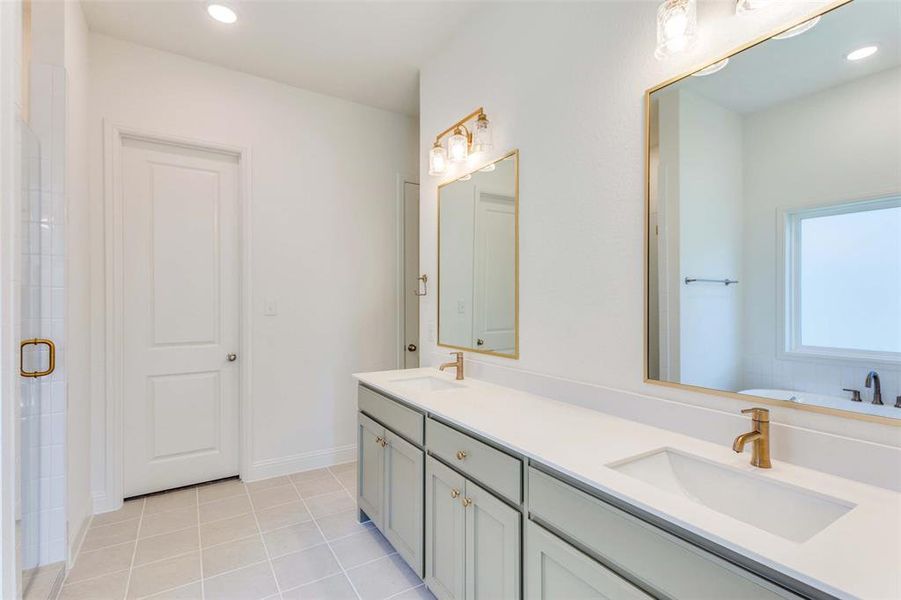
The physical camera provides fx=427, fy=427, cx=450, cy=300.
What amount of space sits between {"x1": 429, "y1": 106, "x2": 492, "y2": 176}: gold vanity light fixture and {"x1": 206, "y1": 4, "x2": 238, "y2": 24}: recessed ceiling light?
1.26 meters

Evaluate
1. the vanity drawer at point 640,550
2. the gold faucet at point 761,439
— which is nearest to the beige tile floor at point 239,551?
the vanity drawer at point 640,550

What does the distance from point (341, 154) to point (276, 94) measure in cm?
58

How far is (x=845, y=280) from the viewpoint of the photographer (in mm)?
1053

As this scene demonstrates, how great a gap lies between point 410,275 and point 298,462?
1.67 metres

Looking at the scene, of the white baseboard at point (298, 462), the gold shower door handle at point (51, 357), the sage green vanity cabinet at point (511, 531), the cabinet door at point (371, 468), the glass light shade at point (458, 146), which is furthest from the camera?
the white baseboard at point (298, 462)

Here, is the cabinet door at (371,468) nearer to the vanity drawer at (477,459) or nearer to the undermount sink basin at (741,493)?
the vanity drawer at (477,459)

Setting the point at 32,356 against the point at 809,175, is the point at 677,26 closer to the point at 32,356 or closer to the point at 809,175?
the point at 809,175

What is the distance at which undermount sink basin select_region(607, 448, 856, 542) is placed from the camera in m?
0.96

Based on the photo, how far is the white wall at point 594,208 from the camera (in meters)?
1.17

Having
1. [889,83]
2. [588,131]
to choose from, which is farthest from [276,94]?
[889,83]

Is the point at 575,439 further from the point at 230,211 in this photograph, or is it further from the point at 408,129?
the point at 408,129

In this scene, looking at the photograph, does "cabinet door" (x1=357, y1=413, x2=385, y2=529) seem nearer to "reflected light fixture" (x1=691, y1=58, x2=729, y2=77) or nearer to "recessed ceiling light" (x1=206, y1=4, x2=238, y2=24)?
"reflected light fixture" (x1=691, y1=58, x2=729, y2=77)

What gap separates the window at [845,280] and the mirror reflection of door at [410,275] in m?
2.70

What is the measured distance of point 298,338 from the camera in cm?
311
